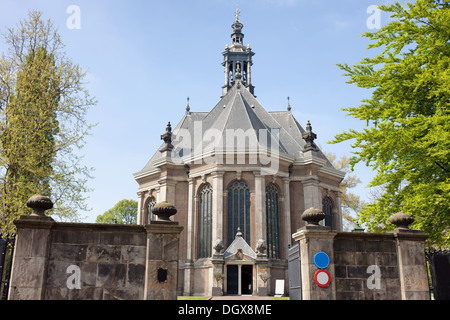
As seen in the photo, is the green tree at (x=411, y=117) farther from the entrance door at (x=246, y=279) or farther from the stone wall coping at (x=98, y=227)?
the entrance door at (x=246, y=279)

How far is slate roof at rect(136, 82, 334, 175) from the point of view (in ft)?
97.2

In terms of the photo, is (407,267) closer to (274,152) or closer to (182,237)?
(274,152)

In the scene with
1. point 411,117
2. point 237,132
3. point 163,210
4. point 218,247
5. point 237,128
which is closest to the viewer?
point 163,210

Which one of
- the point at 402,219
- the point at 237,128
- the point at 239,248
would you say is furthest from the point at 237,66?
the point at 402,219

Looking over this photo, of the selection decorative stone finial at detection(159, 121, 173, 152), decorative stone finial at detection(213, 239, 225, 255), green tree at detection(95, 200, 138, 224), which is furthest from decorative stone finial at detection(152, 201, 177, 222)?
green tree at detection(95, 200, 138, 224)

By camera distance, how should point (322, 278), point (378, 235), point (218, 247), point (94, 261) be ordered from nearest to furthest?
1. point (94, 261)
2. point (322, 278)
3. point (378, 235)
4. point (218, 247)

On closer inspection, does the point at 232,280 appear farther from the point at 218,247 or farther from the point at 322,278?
the point at 322,278

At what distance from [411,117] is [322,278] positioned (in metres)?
6.70

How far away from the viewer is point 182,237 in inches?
1117

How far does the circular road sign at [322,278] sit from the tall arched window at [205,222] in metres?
18.2

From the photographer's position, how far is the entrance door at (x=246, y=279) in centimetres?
2375

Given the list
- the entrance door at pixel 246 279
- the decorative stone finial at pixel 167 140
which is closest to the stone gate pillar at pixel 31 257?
the entrance door at pixel 246 279

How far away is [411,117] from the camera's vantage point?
12.8 meters

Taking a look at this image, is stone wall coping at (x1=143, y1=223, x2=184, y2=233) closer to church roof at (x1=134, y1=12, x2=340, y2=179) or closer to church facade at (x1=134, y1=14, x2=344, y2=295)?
church facade at (x1=134, y1=14, x2=344, y2=295)
